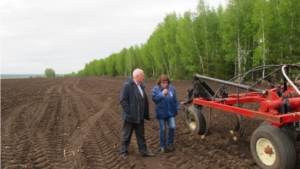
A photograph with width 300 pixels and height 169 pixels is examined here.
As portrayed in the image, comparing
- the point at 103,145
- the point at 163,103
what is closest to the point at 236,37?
the point at 163,103

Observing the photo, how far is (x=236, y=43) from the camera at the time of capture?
Result: 23.8 meters

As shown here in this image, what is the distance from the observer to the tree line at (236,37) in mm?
18453

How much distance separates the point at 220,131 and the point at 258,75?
65.1ft

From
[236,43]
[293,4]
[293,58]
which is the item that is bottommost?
[293,58]

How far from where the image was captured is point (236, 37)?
23312mm

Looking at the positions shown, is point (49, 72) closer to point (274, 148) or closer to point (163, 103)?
point (163, 103)

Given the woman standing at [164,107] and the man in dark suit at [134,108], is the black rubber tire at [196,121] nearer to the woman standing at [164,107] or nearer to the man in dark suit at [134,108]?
the woman standing at [164,107]

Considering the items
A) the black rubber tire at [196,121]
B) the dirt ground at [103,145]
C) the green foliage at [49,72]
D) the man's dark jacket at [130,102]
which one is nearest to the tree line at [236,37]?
the dirt ground at [103,145]

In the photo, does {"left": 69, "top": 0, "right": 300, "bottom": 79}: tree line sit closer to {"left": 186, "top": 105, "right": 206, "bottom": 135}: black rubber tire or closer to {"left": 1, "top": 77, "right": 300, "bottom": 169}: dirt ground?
{"left": 1, "top": 77, "right": 300, "bottom": 169}: dirt ground

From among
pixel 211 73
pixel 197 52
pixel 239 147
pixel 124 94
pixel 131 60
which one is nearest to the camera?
pixel 124 94

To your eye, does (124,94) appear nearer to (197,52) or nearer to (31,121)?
(31,121)

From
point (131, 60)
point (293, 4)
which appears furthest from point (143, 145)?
point (131, 60)

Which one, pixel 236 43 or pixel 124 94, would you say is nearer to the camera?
pixel 124 94

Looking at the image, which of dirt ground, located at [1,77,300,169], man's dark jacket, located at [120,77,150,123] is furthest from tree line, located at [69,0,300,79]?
man's dark jacket, located at [120,77,150,123]
